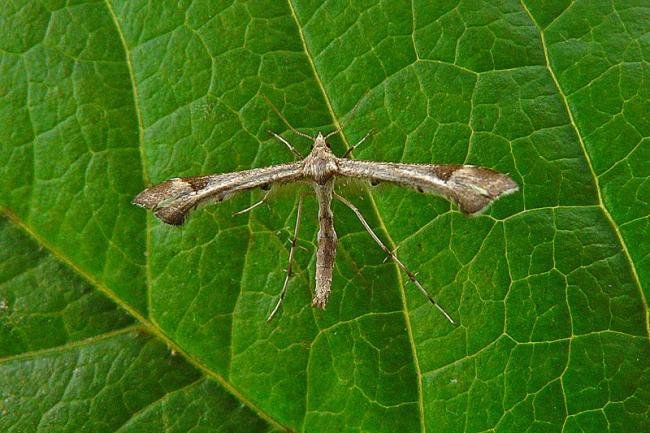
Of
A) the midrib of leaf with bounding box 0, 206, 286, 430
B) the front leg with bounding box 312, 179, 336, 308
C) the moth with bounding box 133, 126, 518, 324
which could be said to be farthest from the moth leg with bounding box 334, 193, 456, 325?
the midrib of leaf with bounding box 0, 206, 286, 430

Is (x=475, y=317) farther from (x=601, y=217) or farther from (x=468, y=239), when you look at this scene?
(x=601, y=217)

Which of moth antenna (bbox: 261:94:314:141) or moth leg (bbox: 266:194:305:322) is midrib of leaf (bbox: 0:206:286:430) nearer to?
moth leg (bbox: 266:194:305:322)

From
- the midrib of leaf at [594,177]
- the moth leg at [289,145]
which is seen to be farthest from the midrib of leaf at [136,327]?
the midrib of leaf at [594,177]

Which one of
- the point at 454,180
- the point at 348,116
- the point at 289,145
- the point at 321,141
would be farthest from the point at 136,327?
the point at 454,180

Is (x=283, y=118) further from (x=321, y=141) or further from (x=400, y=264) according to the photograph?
(x=400, y=264)

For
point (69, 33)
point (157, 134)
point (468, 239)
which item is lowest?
point (468, 239)

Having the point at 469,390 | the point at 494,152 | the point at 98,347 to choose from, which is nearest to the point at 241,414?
the point at 98,347
